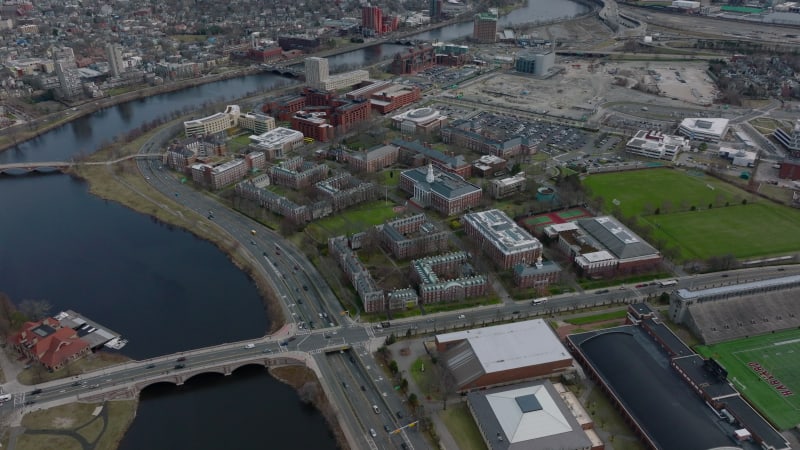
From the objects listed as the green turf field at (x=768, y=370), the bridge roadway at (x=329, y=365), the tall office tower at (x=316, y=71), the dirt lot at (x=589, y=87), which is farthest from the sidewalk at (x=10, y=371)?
the dirt lot at (x=589, y=87)

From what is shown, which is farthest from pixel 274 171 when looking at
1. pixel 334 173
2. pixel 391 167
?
pixel 391 167

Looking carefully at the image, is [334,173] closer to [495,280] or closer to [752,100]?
[495,280]

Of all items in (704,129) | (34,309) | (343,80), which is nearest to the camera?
(34,309)

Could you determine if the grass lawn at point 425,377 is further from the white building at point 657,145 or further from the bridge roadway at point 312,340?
the white building at point 657,145

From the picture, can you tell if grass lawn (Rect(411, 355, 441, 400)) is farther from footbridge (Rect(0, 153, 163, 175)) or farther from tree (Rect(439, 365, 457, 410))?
footbridge (Rect(0, 153, 163, 175))

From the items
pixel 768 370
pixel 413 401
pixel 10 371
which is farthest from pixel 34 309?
pixel 768 370

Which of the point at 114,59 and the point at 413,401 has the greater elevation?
the point at 114,59

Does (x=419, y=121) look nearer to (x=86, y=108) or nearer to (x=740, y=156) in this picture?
(x=740, y=156)
